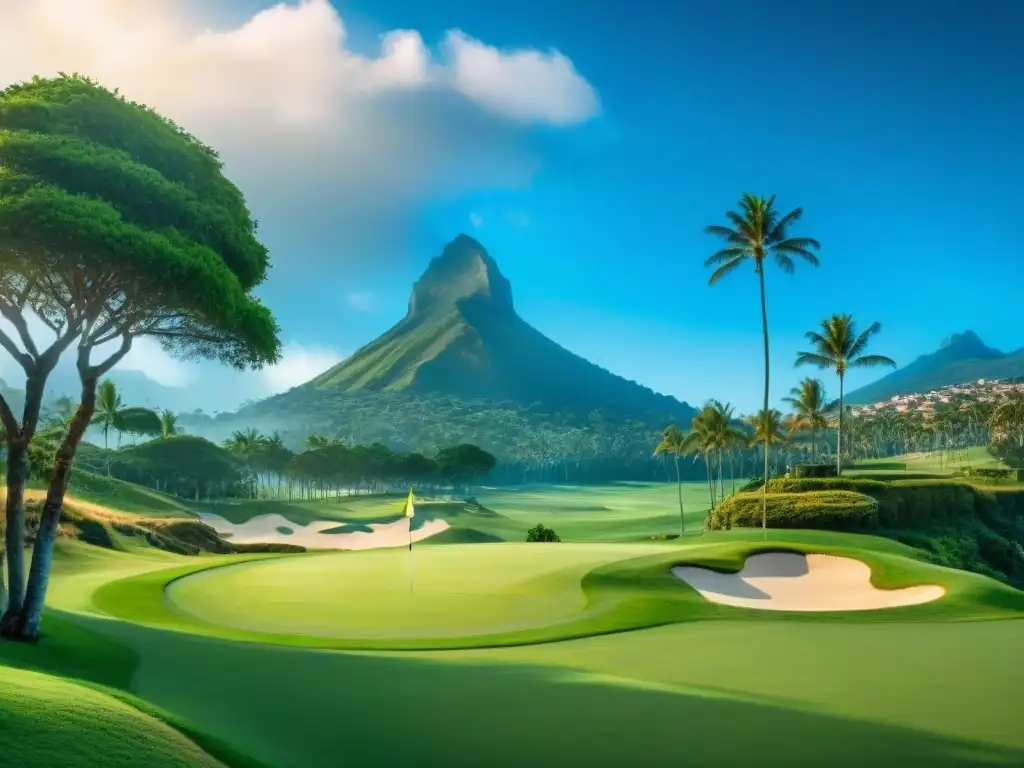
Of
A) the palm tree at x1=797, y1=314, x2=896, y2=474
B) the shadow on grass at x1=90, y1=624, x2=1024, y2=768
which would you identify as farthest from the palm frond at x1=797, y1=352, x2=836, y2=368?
the shadow on grass at x1=90, y1=624, x2=1024, y2=768

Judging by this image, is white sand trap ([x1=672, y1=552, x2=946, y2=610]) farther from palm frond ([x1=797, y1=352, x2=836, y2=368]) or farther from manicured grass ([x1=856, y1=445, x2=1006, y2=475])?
manicured grass ([x1=856, y1=445, x2=1006, y2=475])

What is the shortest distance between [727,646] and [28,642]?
43.2ft

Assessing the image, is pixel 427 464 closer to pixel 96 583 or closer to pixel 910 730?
pixel 96 583

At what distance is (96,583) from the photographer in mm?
27859

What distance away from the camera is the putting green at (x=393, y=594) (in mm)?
20422

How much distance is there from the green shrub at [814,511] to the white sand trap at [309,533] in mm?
34416

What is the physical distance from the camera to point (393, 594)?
24.8 metres

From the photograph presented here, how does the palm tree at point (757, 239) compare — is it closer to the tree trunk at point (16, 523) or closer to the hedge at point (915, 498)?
the hedge at point (915, 498)

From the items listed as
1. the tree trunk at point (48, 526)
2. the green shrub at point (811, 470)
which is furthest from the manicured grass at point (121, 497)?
the tree trunk at point (48, 526)

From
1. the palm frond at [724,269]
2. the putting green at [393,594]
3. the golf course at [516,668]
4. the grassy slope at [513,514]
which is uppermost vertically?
the palm frond at [724,269]

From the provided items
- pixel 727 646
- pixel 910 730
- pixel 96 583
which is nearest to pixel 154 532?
pixel 96 583

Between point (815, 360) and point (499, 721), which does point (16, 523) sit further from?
point (815, 360)

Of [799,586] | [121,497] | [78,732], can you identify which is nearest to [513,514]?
[121,497]

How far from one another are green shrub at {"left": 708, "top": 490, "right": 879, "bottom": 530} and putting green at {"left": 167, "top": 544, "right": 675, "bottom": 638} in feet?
58.7
